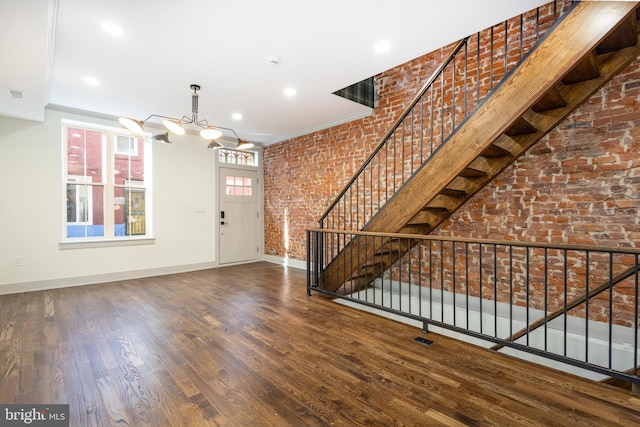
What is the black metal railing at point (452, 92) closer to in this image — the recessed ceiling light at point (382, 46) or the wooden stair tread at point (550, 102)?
the wooden stair tread at point (550, 102)

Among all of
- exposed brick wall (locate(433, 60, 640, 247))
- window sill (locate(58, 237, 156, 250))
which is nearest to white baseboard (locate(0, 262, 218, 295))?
window sill (locate(58, 237, 156, 250))

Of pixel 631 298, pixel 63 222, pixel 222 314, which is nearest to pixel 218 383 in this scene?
pixel 222 314

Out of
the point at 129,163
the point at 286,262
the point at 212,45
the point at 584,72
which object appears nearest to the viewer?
the point at 584,72

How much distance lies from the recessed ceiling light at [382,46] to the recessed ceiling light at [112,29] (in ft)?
7.71

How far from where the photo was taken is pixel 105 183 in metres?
5.17

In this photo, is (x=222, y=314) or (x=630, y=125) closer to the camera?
(x=630, y=125)

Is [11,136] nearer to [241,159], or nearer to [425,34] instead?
[241,159]

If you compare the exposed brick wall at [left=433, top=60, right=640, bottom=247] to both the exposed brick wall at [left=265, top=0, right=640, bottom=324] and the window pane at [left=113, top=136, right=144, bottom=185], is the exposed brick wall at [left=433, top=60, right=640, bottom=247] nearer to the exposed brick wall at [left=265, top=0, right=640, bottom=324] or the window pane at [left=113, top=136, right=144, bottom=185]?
the exposed brick wall at [left=265, top=0, right=640, bottom=324]

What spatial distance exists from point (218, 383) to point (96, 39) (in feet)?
10.5

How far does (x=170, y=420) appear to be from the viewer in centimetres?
172

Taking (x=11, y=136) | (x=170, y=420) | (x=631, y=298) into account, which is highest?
(x=11, y=136)

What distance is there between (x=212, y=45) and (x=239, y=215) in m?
4.27

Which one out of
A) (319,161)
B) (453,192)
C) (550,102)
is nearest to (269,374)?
Result: (453,192)

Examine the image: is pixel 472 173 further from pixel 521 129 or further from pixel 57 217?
pixel 57 217
